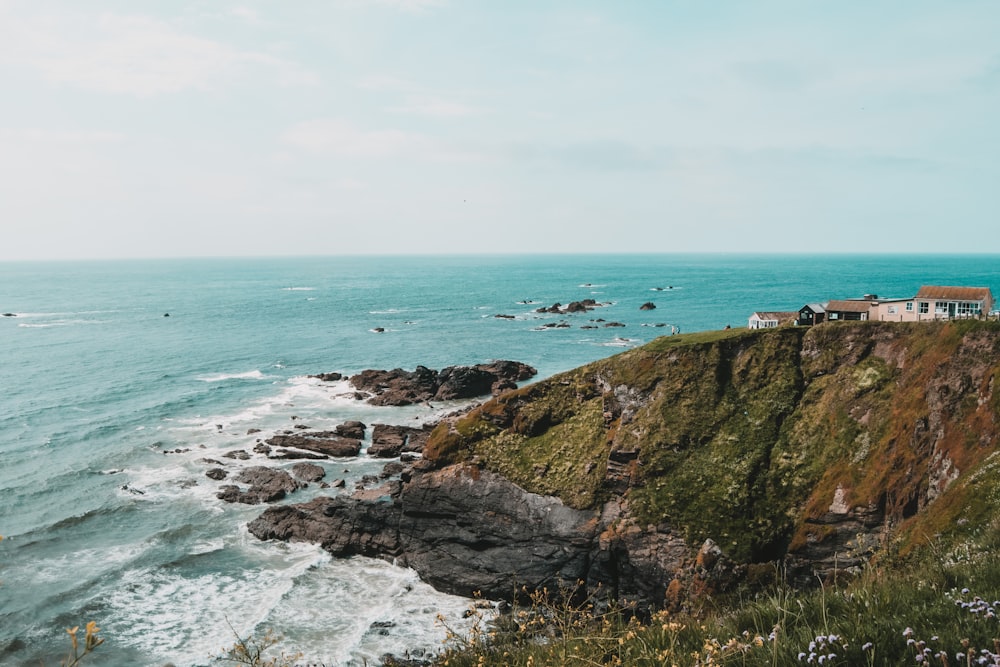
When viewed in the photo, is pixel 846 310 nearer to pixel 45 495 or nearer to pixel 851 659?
pixel 851 659

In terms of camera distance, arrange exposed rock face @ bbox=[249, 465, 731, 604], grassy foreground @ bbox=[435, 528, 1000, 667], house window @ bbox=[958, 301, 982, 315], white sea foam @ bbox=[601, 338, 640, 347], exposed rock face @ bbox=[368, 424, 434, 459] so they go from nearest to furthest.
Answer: grassy foreground @ bbox=[435, 528, 1000, 667]
exposed rock face @ bbox=[249, 465, 731, 604]
house window @ bbox=[958, 301, 982, 315]
exposed rock face @ bbox=[368, 424, 434, 459]
white sea foam @ bbox=[601, 338, 640, 347]

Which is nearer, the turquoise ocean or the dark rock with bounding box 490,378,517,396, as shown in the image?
the turquoise ocean

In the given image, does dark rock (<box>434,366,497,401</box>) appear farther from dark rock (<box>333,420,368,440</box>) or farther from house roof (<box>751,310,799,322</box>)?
house roof (<box>751,310,799,322</box>)

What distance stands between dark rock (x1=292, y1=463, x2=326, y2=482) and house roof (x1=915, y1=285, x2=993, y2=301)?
41.3 meters

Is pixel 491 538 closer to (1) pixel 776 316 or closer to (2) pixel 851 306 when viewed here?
(2) pixel 851 306

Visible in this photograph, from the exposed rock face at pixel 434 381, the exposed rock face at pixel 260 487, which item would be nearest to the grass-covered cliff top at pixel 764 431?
the exposed rock face at pixel 260 487

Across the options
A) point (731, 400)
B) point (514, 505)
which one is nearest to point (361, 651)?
point (514, 505)

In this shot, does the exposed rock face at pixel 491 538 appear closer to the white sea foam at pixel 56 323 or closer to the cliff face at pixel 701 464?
the cliff face at pixel 701 464

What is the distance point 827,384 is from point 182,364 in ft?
259

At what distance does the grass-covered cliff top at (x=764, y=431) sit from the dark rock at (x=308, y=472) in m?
13.5

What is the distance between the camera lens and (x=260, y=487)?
45.2 metres

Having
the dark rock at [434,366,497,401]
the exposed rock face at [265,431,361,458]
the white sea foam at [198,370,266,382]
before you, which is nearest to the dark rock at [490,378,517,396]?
the dark rock at [434,366,497,401]

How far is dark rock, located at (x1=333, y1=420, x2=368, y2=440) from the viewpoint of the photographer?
56000 millimetres

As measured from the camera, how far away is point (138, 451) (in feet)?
174
